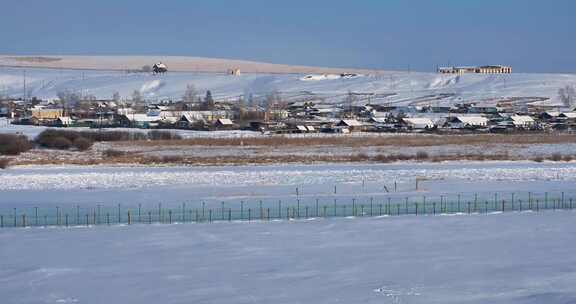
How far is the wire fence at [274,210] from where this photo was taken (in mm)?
9125

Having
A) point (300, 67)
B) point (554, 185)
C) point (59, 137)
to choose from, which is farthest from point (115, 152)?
point (300, 67)

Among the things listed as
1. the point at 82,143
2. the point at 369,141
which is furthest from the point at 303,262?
the point at 369,141

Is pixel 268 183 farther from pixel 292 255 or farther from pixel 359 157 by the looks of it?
pixel 292 255

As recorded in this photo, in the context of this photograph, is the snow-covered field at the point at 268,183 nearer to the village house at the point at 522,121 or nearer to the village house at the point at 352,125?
the village house at the point at 352,125

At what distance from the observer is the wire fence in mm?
9125

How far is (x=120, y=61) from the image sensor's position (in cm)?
7900

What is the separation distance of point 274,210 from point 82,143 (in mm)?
10370

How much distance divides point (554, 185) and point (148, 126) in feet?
58.2

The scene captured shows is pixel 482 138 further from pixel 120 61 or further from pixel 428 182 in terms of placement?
pixel 120 61

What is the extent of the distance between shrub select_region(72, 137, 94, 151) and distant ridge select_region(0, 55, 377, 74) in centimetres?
5223

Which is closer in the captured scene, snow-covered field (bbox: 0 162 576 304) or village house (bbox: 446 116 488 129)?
snow-covered field (bbox: 0 162 576 304)

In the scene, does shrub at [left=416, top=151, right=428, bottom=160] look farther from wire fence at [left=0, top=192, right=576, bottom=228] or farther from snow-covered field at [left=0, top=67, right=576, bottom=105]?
snow-covered field at [left=0, top=67, right=576, bottom=105]

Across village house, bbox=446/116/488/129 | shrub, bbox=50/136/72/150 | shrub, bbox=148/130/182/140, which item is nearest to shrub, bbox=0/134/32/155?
shrub, bbox=50/136/72/150

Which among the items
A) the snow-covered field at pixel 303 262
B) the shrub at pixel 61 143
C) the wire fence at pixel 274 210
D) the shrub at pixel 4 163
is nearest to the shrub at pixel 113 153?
the shrub at pixel 61 143
